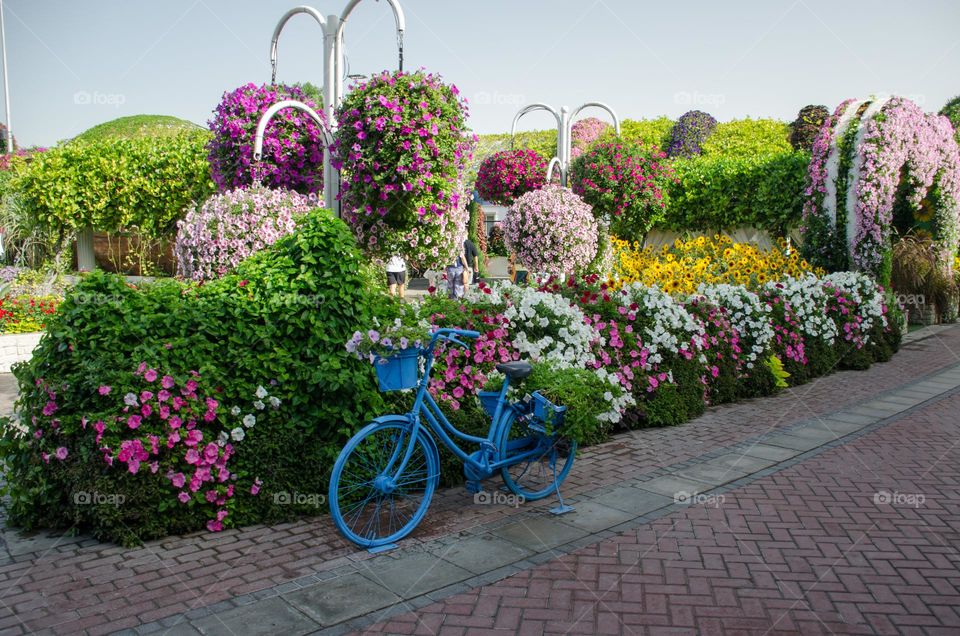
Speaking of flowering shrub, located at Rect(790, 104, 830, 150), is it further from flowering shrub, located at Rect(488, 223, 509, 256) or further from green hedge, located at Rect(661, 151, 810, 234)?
flowering shrub, located at Rect(488, 223, 509, 256)

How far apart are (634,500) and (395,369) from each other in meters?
1.90

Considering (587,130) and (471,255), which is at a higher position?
(587,130)

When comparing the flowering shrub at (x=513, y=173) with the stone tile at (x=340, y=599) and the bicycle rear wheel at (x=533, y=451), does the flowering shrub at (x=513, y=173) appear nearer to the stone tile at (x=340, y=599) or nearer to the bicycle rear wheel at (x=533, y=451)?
the bicycle rear wheel at (x=533, y=451)

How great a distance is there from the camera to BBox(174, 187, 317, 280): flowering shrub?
6.13 m

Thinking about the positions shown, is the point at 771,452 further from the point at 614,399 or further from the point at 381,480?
the point at 381,480

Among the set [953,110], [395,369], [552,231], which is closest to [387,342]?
[395,369]

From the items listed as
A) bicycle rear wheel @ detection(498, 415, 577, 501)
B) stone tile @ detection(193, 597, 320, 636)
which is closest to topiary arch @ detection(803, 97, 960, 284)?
bicycle rear wheel @ detection(498, 415, 577, 501)

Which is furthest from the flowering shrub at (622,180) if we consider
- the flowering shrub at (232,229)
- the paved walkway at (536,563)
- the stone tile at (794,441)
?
the paved walkway at (536,563)

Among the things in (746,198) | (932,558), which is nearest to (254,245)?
(932,558)

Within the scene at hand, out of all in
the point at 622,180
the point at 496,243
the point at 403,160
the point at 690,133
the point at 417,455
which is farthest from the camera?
the point at 690,133

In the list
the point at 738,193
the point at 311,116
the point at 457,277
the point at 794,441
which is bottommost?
the point at 794,441

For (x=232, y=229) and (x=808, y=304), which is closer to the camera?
(x=232, y=229)

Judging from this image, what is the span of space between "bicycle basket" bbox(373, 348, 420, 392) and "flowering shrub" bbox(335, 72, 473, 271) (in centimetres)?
301

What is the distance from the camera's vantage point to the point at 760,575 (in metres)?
3.63
